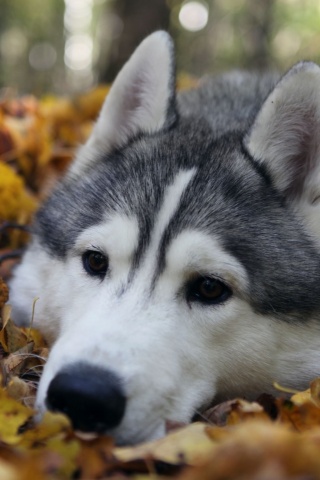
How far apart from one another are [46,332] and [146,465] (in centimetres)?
143

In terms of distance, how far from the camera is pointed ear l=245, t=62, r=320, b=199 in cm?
299

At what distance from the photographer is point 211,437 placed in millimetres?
2049

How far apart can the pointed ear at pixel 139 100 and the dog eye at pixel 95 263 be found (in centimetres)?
87

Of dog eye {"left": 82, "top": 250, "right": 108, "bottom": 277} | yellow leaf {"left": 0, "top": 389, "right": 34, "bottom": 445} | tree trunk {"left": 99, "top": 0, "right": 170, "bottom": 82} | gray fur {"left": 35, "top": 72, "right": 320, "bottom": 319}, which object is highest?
tree trunk {"left": 99, "top": 0, "right": 170, "bottom": 82}

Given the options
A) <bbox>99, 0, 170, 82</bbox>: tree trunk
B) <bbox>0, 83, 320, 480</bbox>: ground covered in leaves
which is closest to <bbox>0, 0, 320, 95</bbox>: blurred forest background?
<bbox>99, 0, 170, 82</bbox>: tree trunk

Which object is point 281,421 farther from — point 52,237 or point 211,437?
point 52,237

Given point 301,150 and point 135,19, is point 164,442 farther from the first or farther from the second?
point 135,19

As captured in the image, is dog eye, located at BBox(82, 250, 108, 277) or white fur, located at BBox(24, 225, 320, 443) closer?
white fur, located at BBox(24, 225, 320, 443)

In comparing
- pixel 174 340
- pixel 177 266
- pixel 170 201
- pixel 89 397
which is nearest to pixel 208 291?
pixel 177 266

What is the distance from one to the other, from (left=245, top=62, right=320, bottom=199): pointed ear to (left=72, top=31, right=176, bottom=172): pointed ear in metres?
0.58

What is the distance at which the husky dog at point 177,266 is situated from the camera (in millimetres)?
2359

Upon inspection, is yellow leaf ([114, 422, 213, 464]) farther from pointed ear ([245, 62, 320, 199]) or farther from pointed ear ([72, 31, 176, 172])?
pointed ear ([72, 31, 176, 172])

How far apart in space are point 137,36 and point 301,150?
6593 mm

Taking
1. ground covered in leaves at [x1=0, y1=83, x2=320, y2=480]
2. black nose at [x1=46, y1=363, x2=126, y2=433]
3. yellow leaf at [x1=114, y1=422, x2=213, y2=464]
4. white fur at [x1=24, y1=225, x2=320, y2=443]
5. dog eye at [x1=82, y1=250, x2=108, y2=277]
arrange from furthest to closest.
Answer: dog eye at [x1=82, y1=250, x2=108, y2=277] → white fur at [x1=24, y1=225, x2=320, y2=443] → black nose at [x1=46, y1=363, x2=126, y2=433] → yellow leaf at [x1=114, y1=422, x2=213, y2=464] → ground covered in leaves at [x1=0, y1=83, x2=320, y2=480]
